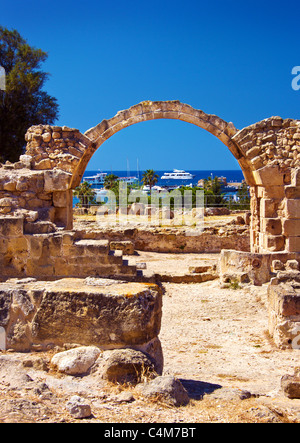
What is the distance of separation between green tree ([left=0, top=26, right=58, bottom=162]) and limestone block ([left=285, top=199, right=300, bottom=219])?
38.8 ft

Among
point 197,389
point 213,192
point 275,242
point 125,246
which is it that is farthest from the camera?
point 213,192

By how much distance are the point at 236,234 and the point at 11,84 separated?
1046cm

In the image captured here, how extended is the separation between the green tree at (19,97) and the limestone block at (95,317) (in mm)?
15685

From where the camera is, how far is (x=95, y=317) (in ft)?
10.8

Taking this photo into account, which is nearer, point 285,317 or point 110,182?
point 285,317

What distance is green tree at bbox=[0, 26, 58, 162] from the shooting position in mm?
18422

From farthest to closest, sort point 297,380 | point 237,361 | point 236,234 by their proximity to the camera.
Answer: point 236,234, point 237,361, point 297,380

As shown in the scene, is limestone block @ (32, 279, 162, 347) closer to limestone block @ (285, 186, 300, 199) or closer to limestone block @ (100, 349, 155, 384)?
limestone block @ (100, 349, 155, 384)

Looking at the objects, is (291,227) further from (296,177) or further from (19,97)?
(19,97)

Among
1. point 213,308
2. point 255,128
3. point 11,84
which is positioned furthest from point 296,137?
point 11,84

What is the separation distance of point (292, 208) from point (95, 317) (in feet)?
24.8

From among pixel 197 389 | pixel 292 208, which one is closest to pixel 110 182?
pixel 292 208
